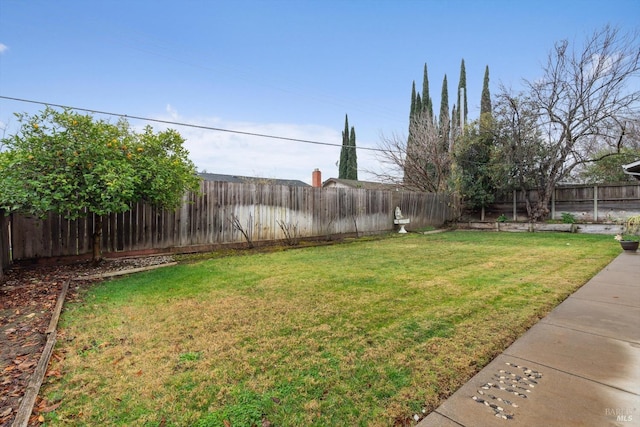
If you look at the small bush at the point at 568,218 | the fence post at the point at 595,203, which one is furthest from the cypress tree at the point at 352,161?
the fence post at the point at 595,203

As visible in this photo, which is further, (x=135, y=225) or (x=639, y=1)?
(x=639, y=1)

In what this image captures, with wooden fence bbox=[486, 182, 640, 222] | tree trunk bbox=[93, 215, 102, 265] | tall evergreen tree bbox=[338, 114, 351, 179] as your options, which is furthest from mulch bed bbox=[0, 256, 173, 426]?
tall evergreen tree bbox=[338, 114, 351, 179]

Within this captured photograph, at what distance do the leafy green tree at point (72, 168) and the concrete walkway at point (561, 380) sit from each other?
4.98 m

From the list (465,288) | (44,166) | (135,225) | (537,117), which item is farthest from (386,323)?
(537,117)

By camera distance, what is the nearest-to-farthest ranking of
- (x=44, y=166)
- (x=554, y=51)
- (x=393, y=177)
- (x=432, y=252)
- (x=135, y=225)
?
(x=44, y=166) < (x=135, y=225) < (x=432, y=252) < (x=554, y=51) < (x=393, y=177)

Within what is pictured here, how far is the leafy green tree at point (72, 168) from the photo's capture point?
427 cm

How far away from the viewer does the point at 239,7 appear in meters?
10.0


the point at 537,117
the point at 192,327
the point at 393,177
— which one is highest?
the point at 537,117

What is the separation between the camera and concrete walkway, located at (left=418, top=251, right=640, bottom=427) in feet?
5.20

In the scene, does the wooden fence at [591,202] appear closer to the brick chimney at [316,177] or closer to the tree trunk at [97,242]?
the brick chimney at [316,177]

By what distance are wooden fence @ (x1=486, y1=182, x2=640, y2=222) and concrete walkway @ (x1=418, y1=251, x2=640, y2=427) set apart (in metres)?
10.8

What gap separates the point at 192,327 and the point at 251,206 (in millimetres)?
5369

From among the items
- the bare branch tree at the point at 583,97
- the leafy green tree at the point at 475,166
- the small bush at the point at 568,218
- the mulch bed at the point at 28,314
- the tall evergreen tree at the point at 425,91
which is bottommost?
the mulch bed at the point at 28,314

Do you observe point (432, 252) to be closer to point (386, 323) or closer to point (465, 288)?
point (465, 288)
